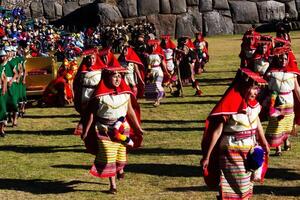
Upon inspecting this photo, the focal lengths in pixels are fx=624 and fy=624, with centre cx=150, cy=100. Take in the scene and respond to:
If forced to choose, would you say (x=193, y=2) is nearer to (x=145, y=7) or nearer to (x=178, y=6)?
(x=178, y=6)

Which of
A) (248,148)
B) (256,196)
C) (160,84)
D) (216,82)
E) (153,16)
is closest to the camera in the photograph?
(248,148)

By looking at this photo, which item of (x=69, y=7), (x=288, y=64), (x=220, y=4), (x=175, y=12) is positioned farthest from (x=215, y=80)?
(x=69, y=7)

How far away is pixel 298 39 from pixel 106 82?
35451 mm

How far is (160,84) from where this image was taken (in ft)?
59.3

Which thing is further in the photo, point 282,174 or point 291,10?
point 291,10

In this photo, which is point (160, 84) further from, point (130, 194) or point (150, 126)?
point (130, 194)

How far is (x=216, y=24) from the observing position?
51.1 m

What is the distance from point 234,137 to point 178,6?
43.3m

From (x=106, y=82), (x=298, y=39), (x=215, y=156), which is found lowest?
(x=298, y=39)

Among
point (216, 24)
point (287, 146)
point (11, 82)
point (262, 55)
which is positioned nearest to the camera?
point (287, 146)

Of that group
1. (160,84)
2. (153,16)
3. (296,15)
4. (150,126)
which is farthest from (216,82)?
(296,15)

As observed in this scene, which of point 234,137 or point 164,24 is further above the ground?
point 234,137

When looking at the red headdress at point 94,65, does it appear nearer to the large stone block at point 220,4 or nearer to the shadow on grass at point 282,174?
the shadow on grass at point 282,174

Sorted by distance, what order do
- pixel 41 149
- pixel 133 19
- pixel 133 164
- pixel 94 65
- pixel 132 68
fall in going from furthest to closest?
1. pixel 133 19
2. pixel 132 68
3. pixel 41 149
4. pixel 94 65
5. pixel 133 164
